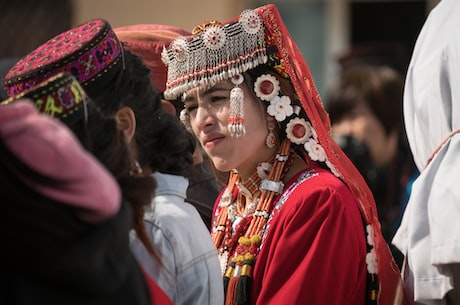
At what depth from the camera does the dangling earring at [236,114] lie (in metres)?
2.77

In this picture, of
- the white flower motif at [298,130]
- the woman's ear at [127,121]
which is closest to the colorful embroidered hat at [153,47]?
the white flower motif at [298,130]

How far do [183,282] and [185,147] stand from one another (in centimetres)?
40

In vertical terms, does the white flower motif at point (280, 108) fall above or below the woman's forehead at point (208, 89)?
below

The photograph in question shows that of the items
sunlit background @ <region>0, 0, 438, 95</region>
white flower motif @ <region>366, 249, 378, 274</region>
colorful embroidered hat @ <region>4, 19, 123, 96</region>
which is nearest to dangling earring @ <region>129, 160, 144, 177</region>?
colorful embroidered hat @ <region>4, 19, 123, 96</region>

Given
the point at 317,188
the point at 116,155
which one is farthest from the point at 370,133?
the point at 116,155

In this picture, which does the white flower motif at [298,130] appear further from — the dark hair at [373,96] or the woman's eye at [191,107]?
the dark hair at [373,96]

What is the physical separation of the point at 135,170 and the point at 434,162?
3.69 ft

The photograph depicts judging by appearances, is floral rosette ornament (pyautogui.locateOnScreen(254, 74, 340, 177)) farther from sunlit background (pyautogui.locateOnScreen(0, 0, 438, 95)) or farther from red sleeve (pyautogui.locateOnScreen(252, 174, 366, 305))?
sunlit background (pyautogui.locateOnScreen(0, 0, 438, 95))

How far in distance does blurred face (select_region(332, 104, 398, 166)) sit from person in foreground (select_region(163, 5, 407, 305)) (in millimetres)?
2520

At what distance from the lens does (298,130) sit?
9.25ft

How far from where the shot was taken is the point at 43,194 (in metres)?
1.35

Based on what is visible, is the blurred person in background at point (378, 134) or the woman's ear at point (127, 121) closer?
the woman's ear at point (127, 121)

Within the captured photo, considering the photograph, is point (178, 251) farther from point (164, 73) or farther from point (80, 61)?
point (164, 73)

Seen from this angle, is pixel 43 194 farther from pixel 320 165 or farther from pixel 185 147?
pixel 320 165
